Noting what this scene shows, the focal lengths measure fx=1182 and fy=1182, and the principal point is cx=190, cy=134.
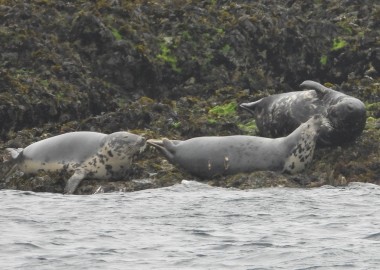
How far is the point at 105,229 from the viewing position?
474 inches

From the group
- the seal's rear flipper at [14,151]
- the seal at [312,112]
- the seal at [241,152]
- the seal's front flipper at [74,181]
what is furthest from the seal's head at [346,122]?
the seal's rear flipper at [14,151]

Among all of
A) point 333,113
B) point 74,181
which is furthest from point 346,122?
point 74,181

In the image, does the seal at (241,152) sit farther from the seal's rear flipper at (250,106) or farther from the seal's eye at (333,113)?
the seal's rear flipper at (250,106)

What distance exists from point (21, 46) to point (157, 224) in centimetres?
793

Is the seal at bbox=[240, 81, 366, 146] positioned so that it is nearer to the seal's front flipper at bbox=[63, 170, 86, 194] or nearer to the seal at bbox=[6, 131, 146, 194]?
the seal at bbox=[6, 131, 146, 194]

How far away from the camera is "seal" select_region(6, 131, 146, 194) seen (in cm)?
1569

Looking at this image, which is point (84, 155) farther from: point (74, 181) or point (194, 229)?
point (194, 229)

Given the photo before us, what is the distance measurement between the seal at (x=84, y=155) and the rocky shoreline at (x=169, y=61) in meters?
1.19

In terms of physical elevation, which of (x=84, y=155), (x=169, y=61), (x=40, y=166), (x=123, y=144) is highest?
(x=169, y=61)

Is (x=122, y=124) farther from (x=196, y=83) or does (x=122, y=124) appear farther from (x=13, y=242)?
(x=13, y=242)

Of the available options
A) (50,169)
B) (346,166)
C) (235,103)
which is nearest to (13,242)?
(50,169)

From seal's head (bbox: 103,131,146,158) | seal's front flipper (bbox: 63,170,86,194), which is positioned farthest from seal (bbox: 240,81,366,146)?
seal's front flipper (bbox: 63,170,86,194)

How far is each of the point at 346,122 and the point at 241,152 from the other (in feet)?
5.37

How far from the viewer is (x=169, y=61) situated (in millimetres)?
20453
